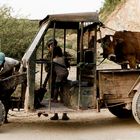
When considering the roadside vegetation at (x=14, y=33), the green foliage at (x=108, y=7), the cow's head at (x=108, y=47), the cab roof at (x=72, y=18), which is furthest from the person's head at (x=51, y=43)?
the green foliage at (x=108, y=7)

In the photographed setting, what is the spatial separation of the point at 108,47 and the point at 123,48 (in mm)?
581

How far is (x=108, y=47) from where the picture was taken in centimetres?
1121

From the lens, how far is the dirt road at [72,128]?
9711mm

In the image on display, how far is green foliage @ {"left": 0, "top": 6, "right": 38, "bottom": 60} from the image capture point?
22.5m

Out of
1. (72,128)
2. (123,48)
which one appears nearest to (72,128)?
(72,128)

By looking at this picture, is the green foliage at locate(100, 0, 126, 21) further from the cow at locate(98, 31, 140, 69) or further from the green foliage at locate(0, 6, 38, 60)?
the cow at locate(98, 31, 140, 69)

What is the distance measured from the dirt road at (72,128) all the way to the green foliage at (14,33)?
10351mm

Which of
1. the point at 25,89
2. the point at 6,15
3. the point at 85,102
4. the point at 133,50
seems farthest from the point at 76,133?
the point at 6,15

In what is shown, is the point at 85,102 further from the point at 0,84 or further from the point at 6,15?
the point at 6,15

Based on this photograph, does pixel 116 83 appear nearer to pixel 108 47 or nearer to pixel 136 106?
pixel 136 106

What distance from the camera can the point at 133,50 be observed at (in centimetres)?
1189

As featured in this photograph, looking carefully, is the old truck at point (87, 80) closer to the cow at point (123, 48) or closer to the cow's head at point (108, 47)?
the cow's head at point (108, 47)

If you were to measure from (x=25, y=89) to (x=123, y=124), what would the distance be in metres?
2.40

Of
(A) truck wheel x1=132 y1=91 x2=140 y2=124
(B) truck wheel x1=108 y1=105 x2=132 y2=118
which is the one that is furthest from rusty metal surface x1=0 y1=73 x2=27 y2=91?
(B) truck wheel x1=108 y1=105 x2=132 y2=118
